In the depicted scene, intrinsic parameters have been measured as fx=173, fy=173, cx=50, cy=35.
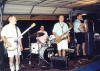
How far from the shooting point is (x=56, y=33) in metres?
6.93

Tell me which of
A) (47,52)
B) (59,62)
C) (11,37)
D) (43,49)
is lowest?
(59,62)

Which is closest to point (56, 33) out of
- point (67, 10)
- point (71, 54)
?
point (71, 54)

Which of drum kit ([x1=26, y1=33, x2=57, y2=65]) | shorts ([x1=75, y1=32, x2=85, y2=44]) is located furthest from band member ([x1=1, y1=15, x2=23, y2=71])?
shorts ([x1=75, y1=32, x2=85, y2=44])

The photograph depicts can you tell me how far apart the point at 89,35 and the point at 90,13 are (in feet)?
11.3

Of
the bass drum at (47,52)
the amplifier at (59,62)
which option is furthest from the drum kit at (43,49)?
the amplifier at (59,62)

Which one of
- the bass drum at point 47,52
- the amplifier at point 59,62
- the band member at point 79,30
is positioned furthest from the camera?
the bass drum at point 47,52

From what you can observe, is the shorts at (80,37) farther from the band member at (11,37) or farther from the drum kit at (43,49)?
the band member at (11,37)

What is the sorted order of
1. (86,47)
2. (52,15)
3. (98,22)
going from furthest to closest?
(98,22) → (52,15) → (86,47)

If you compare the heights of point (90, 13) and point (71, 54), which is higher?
point (90, 13)

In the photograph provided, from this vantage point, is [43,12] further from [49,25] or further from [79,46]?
[79,46]

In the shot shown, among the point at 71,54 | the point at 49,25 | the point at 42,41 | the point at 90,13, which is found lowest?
the point at 71,54

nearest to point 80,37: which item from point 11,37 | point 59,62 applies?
point 59,62

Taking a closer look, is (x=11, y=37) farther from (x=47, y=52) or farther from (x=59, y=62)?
(x=47, y=52)

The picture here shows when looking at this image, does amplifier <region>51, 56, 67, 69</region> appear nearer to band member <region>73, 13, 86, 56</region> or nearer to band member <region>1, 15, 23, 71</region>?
band member <region>1, 15, 23, 71</region>
